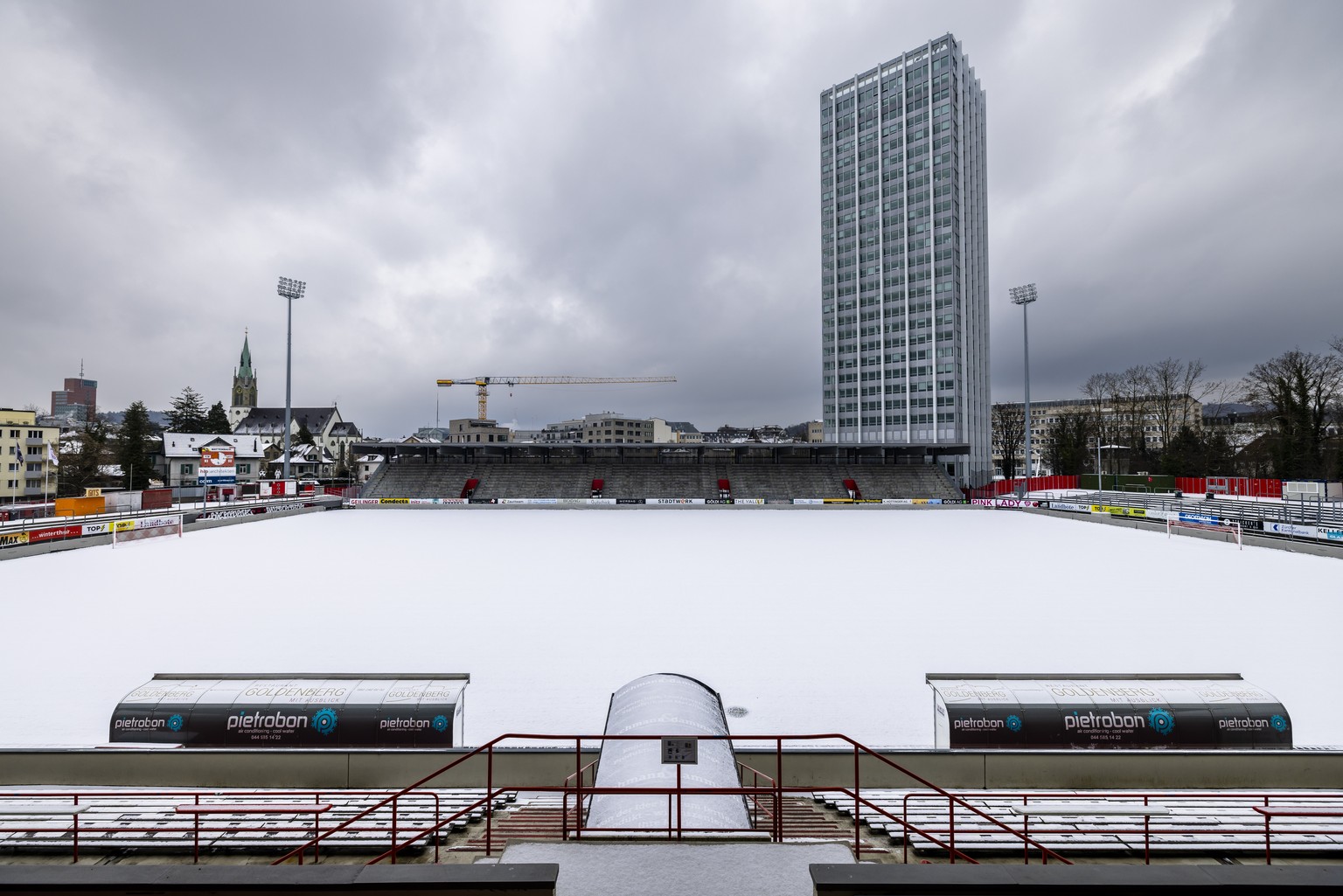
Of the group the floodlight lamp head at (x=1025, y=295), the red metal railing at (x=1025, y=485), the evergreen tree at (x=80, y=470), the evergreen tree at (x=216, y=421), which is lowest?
the red metal railing at (x=1025, y=485)

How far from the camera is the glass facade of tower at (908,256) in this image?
95000 millimetres

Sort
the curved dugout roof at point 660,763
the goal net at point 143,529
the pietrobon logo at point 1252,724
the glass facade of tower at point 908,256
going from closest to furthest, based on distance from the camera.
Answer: the curved dugout roof at point 660,763 → the pietrobon logo at point 1252,724 → the goal net at point 143,529 → the glass facade of tower at point 908,256

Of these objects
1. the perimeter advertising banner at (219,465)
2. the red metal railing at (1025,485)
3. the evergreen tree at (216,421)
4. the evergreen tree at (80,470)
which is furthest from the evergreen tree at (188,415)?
the red metal railing at (1025,485)

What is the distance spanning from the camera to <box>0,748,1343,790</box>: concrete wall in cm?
934

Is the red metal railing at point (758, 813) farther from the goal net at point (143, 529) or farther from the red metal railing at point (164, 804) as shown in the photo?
the goal net at point (143, 529)

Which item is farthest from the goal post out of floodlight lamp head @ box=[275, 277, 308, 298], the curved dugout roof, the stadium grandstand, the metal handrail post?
floodlight lamp head @ box=[275, 277, 308, 298]

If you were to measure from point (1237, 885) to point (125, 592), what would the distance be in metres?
29.9

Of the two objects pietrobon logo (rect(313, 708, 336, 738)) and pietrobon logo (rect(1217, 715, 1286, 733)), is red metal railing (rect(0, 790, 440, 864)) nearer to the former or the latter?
pietrobon logo (rect(313, 708, 336, 738))

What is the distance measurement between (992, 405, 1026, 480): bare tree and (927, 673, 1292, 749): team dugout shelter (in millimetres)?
103592

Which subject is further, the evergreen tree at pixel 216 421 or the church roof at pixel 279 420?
the church roof at pixel 279 420

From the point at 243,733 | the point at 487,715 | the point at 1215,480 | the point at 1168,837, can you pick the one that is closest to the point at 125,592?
the point at 243,733

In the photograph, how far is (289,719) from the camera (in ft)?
32.1

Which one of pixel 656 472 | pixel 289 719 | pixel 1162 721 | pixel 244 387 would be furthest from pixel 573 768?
pixel 244 387

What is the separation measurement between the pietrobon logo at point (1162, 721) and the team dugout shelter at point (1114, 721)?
1 cm
